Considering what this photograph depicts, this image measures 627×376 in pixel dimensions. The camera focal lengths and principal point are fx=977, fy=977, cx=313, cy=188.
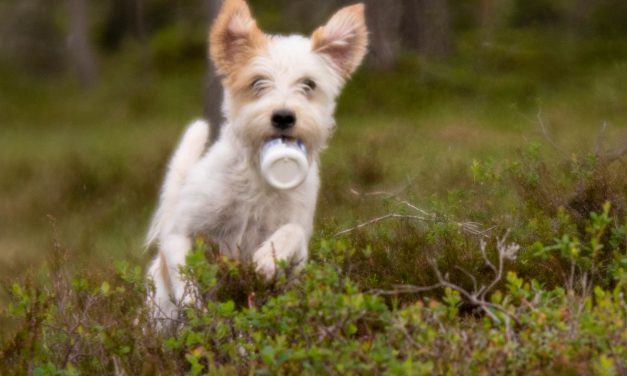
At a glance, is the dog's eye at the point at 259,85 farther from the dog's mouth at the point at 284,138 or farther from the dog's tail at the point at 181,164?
the dog's tail at the point at 181,164

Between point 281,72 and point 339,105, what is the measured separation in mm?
6912

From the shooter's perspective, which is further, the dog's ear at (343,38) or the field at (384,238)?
the dog's ear at (343,38)

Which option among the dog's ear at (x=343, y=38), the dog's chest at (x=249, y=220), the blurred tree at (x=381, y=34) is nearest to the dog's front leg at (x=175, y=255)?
the dog's chest at (x=249, y=220)

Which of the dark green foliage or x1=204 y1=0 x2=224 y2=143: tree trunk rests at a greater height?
x1=204 y1=0 x2=224 y2=143: tree trunk

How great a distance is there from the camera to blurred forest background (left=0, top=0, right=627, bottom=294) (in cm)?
804

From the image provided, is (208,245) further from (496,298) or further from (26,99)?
(26,99)

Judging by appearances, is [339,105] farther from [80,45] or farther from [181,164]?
[80,45]

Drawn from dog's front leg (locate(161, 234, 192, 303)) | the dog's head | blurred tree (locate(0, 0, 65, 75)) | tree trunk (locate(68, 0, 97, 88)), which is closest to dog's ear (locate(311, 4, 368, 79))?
the dog's head

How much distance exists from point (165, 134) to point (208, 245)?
6.68 m

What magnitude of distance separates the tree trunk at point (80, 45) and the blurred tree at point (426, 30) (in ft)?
16.9

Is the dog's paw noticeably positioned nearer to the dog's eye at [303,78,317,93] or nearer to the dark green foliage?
the dark green foliage

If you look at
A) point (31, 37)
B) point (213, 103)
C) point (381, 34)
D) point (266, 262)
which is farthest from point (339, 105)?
point (31, 37)

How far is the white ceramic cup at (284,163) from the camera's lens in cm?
480

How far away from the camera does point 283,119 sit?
4.82 meters
